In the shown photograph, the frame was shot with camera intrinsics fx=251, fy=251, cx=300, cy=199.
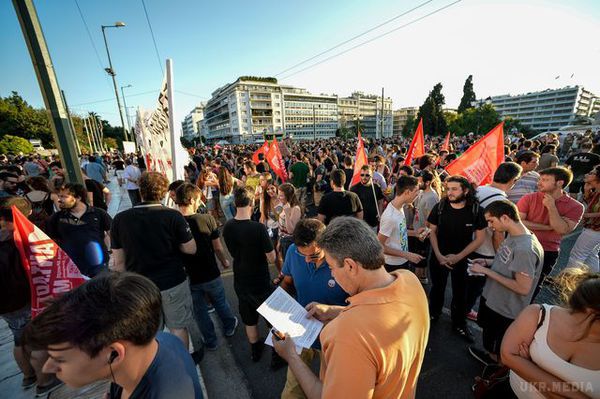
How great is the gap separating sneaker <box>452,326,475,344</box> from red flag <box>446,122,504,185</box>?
2.26 metres

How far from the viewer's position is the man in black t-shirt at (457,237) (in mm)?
3070

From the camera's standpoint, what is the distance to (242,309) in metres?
2.93

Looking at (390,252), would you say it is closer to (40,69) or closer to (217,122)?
(40,69)

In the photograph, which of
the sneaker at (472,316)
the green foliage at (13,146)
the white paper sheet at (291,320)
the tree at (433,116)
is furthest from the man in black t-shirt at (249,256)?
the tree at (433,116)

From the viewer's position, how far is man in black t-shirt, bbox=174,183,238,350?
3.00 meters

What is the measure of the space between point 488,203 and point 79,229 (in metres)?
5.16

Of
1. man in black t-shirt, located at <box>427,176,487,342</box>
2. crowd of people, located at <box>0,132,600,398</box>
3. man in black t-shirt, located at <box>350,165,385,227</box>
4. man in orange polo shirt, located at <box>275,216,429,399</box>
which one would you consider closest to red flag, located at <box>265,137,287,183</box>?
crowd of people, located at <box>0,132,600,398</box>

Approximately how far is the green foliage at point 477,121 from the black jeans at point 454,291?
61.3m

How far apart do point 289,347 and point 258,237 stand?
4.47 ft

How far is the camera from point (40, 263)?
7.59ft

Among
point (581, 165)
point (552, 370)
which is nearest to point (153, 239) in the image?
point (552, 370)

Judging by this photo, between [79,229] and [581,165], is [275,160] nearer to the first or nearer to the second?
[79,229]

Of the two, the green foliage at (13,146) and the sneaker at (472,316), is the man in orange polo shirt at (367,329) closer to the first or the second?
the sneaker at (472,316)

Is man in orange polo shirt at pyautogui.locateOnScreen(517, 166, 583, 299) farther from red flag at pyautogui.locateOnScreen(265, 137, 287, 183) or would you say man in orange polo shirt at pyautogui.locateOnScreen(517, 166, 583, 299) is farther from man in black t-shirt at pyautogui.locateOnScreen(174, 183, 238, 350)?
red flag at pyautogui.locateOnScreen(265, 137, 287, 183)
